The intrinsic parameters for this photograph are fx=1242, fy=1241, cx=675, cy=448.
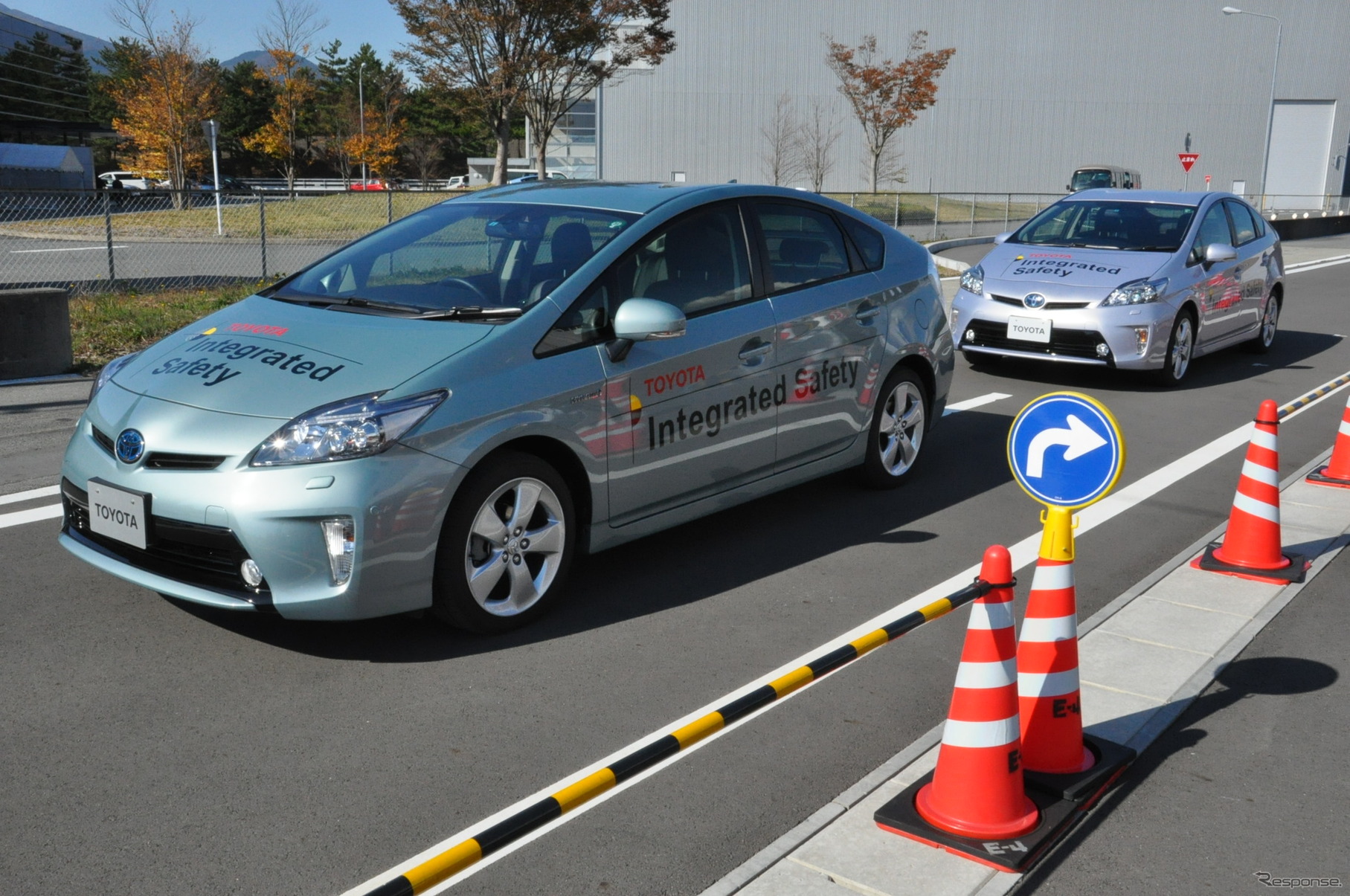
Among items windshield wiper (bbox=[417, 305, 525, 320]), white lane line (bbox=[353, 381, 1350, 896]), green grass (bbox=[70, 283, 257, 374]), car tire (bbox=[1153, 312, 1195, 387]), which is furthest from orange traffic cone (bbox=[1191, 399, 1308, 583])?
green grass (bbox=[70, 283, 257, 374])

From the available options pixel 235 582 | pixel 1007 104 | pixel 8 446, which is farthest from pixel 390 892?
pixel 1007 104

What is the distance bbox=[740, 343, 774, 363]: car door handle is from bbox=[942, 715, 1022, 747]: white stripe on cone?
97.4 inches

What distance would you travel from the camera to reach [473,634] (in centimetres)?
468

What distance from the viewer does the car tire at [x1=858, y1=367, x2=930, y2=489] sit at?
657 cm

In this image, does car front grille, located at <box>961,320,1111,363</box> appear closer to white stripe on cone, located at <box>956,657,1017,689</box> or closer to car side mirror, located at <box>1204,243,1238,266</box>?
car side mirror, located at <box>1204,243,1238,266</box>

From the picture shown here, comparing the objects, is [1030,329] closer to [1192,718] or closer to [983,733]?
[1192,718]

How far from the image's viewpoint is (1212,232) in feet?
36.9

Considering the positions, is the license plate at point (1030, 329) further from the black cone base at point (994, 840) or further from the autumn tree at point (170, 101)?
the autumn tree at point (170, 101)

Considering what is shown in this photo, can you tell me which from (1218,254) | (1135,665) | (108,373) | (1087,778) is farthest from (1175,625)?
(1218,254)

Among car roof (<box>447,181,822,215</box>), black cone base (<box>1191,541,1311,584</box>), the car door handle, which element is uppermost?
car roof (<box>447,181,822,215</box>)

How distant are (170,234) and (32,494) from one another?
53.7 feet

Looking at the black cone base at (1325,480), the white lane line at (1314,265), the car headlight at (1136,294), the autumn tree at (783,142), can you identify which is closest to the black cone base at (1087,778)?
the black cone base at (1325,480)

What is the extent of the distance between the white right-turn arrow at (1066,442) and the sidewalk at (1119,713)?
0.90m

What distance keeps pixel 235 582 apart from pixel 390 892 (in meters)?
2.48
